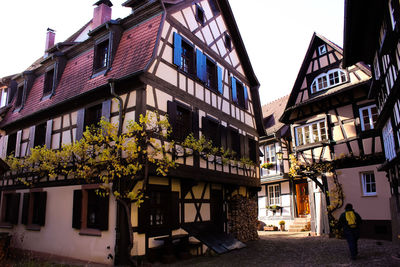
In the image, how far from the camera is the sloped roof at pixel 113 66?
10.5 metres

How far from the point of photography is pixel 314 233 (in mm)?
17000

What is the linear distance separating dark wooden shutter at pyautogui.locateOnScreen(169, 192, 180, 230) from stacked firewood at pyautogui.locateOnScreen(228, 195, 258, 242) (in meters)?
4.18

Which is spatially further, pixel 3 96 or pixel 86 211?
pixel 3 96

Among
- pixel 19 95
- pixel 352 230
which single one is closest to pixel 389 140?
pixel 352 230

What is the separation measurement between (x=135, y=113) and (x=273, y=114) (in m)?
16.6

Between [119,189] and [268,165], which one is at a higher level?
[268,165]

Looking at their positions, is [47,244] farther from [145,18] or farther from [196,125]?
[145,18]

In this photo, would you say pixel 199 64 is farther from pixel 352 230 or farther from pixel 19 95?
pixel 19 95

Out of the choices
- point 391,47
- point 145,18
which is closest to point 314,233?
point 391,47

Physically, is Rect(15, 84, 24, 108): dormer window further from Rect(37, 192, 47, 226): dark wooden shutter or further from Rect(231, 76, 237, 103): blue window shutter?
Rect(231, 76, 237, 103): blue window shutter

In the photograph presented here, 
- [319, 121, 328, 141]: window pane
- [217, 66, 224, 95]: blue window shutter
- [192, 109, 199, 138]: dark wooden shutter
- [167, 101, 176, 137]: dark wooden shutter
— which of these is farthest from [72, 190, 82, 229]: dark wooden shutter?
[319, 121, 328, 141]: window pane

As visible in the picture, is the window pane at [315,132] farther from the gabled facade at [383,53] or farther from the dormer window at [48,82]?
the dormer window at [48,82]

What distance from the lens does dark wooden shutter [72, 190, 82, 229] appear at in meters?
10.5

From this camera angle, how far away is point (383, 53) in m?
9.64
